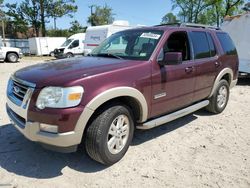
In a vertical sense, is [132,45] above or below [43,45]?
below

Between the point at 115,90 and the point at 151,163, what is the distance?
119 cm

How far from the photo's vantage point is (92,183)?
3197 millimetres

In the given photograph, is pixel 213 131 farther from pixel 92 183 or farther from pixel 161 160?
pixel 92 183

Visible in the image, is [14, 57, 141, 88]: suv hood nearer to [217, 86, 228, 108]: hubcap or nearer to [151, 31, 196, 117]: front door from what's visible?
[151, 31, 196, 117]: front door

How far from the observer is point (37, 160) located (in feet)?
12.2

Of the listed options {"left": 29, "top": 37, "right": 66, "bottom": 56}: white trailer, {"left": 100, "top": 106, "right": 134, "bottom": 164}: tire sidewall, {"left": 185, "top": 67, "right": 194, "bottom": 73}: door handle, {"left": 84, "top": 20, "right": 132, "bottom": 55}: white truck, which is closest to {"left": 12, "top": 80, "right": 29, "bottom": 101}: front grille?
{"left": 100, "top": 106, "right": 134, "bottom": 164}: tire sidewall

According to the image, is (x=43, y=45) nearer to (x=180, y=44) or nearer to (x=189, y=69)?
(x=180, y=44)

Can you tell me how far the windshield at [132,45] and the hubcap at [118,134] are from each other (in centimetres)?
101

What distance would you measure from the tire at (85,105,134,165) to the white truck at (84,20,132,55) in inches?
520

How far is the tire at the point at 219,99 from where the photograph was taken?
568cm

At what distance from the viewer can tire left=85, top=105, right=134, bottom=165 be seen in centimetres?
325

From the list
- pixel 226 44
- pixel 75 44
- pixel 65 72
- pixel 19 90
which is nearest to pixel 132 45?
A: pixel 65 72

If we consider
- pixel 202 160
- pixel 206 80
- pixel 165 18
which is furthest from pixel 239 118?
pixel 165 18

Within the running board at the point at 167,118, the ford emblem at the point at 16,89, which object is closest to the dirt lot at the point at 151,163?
the running board at the point at 167,118
